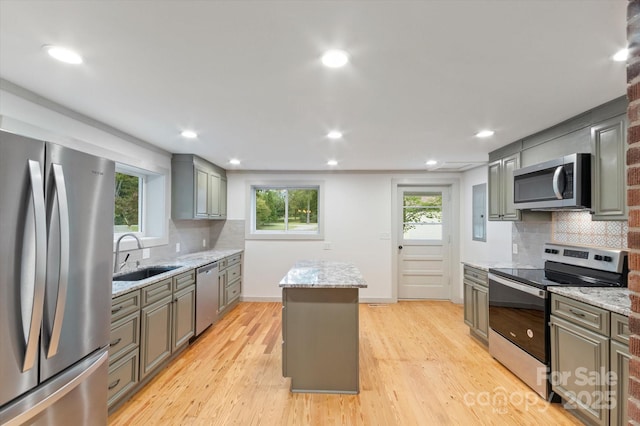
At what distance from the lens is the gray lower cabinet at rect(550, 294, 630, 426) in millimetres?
1713

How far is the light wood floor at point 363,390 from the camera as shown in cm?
207

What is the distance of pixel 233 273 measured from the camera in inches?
179

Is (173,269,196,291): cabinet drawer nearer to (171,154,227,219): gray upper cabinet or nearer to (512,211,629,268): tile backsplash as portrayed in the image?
(171,154,227,219): gray upper cabinet

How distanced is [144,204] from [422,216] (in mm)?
4374

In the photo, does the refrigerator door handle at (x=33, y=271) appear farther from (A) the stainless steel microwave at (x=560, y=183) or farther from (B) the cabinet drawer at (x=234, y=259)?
(A) the stainless steel microwave at (x=560, y=183)

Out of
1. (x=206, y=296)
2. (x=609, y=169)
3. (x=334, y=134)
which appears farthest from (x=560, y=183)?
(x=206, y=296)

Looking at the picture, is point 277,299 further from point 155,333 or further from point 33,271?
point 33,271


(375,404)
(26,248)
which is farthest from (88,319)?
(375,404)

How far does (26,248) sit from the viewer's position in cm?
112

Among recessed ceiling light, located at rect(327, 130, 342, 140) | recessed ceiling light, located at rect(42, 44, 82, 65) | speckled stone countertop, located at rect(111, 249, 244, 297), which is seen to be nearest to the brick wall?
recessed ceiling light, located at rect(327, 130, 342, 140)

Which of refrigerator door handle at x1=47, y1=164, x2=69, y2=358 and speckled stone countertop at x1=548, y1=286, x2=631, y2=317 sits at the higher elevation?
refrigerator door handle at x1=47, y1=164, x2=69, y2=358

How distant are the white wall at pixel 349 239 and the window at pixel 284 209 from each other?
221mm

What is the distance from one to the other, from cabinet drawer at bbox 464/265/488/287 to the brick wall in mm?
2245

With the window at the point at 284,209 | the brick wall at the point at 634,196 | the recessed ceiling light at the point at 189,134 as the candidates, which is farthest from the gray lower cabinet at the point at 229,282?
the brick wall at the point at 634,196
